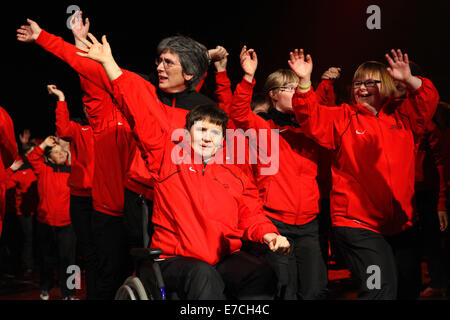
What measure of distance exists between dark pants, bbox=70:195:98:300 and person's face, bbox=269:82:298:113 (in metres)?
1.57

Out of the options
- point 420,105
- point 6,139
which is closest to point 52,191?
point 6,139

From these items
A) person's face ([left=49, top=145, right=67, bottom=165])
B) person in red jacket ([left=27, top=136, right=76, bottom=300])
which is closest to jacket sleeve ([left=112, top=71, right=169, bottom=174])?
person in red jacket ([left=27, top=136, right=76, bottom=300])

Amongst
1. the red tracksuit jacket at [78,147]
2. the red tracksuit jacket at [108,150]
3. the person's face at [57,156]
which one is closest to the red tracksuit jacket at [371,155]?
the red tracksuit jacket at [108,150]

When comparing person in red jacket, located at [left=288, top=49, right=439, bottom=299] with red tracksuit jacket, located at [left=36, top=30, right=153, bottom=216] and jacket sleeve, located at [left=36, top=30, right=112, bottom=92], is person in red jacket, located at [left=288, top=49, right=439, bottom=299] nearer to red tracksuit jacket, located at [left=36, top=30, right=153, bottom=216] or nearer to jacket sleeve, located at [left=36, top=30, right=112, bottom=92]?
jacket sleeve, located at [left=36, top=30, right=112, bottom=92]

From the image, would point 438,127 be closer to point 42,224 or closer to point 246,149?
point 246,149

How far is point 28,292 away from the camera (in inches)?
211

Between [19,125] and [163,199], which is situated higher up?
[19,125]

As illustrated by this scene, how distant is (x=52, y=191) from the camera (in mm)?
5211

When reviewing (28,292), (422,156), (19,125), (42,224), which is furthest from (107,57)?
(19,125)

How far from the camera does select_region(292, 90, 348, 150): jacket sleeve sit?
2.73 m

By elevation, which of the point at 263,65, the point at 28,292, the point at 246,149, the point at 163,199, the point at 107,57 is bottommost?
the point at 28,292

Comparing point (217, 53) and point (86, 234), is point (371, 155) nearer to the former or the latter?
point (217, 53)
